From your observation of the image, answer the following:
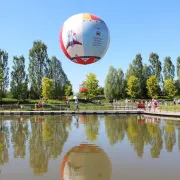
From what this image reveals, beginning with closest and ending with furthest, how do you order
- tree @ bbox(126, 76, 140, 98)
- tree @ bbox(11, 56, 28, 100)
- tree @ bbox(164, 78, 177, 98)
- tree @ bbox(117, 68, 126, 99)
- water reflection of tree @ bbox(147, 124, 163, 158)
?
water reflection of tree @ bbox(147, 124, 163, 158) → tree @ bbox(11, 56, 28, 100) → tree @ bbox(126, 76, 140, 98) → tree @ bbox(164, 78, 177, 98) → tree @ bbox(117, 68, 126, 99)

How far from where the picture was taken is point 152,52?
7400 cm

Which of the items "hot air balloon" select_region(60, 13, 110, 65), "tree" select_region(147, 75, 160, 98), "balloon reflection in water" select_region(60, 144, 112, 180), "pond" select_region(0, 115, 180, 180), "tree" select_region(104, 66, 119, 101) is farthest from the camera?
"tree" select_region(104, 66, 119, 101)

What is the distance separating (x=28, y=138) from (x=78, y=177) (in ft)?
25.4

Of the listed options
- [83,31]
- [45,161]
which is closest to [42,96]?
[83,31]

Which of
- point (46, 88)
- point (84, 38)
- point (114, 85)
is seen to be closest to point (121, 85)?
point (114, 85)

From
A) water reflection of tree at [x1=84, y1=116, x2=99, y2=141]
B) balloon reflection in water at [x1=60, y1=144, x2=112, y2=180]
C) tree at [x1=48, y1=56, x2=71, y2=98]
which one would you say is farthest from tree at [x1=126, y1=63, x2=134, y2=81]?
→ balloon reflection in water at [x1=60, y1=144, x2=112, y2=180]

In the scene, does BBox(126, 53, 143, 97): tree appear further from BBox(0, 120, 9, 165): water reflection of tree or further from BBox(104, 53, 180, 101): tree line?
BBox(0, 120, 9, 165): water reflection of tree

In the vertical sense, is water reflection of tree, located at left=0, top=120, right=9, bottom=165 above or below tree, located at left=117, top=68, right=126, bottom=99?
below

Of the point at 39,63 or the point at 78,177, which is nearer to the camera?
→ the point at 78,177

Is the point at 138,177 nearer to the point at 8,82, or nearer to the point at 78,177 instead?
the point at 78,177

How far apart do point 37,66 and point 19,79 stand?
18.6ft

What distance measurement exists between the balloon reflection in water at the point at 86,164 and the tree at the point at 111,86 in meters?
55.2

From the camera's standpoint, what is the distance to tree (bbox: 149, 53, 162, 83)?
72.1 metres

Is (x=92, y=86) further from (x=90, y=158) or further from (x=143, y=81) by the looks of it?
(x=90, y=158)
